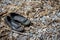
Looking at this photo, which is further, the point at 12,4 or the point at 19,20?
the point at 12,4

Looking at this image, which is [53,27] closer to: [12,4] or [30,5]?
[30,5]

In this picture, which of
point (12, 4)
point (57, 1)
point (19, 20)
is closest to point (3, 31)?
point (19, 20)

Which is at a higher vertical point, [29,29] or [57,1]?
[57,1]

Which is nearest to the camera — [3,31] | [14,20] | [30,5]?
[3,31]

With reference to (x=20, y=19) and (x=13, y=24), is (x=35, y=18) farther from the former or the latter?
(x=13, y=24)

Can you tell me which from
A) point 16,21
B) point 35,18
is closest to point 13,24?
point 16,21

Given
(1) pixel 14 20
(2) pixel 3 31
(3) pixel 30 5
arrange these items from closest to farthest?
(2) pixel 3 31, (1) pixel 14 20, (3) pixel 30 5

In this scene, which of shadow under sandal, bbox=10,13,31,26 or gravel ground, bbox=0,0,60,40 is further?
shadow under sandal, bbox=10,13,31,26
